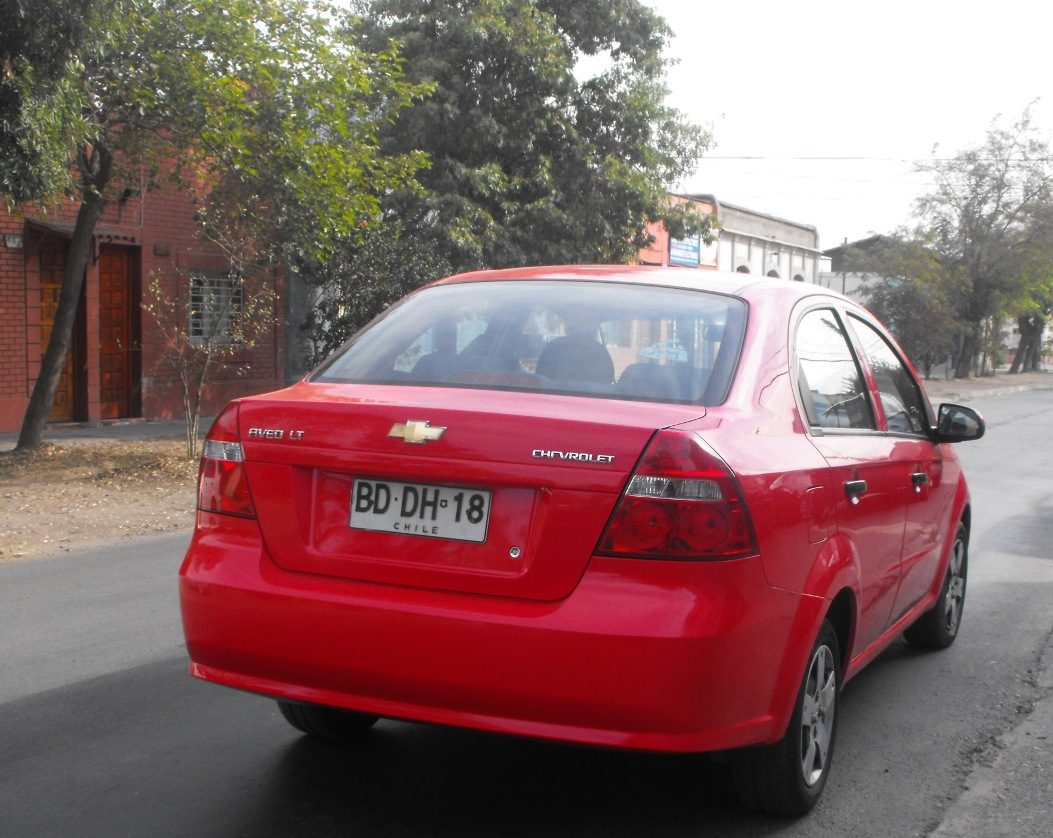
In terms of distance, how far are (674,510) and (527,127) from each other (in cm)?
1836

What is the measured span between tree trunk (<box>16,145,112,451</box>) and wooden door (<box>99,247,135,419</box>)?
4.30 meters

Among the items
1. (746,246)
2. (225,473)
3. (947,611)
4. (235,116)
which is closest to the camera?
(225,473)

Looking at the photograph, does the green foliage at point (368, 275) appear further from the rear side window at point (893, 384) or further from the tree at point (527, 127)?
the rear side window at point (893, 384)

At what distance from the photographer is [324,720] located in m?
4.32

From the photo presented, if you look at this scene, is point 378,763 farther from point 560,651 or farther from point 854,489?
point 854,489

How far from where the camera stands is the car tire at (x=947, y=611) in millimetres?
5883

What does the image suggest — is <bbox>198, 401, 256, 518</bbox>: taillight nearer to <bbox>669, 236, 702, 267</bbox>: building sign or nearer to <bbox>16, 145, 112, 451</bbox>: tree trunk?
<bbox>16, 145, 112, 451</bbox>: tree trunk

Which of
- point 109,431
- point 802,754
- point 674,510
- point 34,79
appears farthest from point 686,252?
point 674,510

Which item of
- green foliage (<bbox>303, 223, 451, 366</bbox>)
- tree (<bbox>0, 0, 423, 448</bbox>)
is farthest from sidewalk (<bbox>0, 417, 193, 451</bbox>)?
green foliage (<bbox>303, 223, 451, 366</bbox>)

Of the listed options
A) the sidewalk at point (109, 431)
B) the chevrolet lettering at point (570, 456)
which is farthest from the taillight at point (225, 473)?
the sidewalk at point (109, 431)

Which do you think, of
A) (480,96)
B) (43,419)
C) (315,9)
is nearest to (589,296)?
(315,9)

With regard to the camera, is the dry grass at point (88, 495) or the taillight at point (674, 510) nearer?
the taillight at point (674, 510)

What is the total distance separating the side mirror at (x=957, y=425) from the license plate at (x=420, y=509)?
2.75 metres

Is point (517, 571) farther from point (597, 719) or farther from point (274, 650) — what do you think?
point (274, 650)
